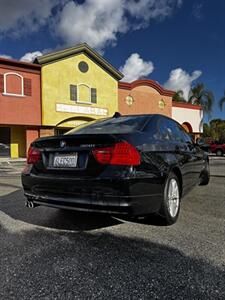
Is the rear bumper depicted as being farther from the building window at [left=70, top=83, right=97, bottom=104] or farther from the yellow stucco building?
the building window at [left=70, top=83, right=97, bottom=104]

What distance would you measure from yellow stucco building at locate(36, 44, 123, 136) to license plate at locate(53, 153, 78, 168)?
55.1 feet

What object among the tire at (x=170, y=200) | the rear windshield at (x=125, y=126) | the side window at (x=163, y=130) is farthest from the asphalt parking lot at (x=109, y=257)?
the rear windshield at (x=125, y=126)

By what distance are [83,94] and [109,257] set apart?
19336 millimetres

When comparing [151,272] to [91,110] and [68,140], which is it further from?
[91,110]

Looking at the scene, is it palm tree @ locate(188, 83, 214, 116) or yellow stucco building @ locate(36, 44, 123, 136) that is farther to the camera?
palm tree @ locate(188, 83, 214, 116)

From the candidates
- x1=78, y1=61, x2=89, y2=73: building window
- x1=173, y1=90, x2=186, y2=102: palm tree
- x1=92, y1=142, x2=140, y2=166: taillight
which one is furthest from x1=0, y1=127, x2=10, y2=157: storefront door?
x1=173, y1=90, x2=186, y2=102: palm tree

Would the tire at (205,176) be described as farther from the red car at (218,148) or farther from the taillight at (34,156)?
the red car at (218,148)

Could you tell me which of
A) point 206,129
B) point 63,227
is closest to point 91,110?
point 63,227

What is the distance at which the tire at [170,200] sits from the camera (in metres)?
3.19

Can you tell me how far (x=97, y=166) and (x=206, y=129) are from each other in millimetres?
48712

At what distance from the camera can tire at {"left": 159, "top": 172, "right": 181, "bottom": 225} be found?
3193 millimetres

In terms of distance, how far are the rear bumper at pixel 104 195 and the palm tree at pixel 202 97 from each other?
1231 inches

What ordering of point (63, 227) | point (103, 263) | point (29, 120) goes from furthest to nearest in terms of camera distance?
point (29, 120)
point (63, 227)
point (103, 263)

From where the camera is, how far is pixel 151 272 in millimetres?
2318
